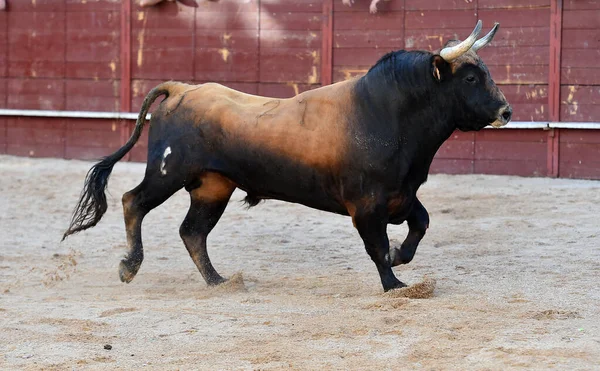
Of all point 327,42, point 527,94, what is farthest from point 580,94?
point 327,42

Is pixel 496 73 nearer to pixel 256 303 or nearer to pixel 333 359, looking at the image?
pixel 256 303

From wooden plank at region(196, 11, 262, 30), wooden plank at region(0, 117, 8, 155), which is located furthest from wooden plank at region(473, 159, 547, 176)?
wooden plank at region(0, 117, 8, 155)

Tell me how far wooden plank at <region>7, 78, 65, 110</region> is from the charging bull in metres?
6.78

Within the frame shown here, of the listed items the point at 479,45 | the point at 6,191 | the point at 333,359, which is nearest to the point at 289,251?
the point at 479,45

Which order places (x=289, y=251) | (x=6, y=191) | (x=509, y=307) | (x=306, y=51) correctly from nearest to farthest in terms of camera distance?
(x=509, y=307) → (x=289, y=251) → (x=6, y=191) → (x=306, y=51)

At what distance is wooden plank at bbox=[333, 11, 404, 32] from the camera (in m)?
11.1

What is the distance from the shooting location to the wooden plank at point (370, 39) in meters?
11.1

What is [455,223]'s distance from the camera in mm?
8023

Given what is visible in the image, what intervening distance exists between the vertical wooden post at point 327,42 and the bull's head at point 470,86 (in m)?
5.77

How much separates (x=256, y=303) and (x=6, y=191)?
5.32 meters

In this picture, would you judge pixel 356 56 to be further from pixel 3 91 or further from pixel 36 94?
pixel 3 91

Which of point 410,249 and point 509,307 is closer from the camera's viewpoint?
point 509,307

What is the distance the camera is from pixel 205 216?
20.5 ft

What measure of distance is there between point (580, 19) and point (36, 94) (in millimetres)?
6397
